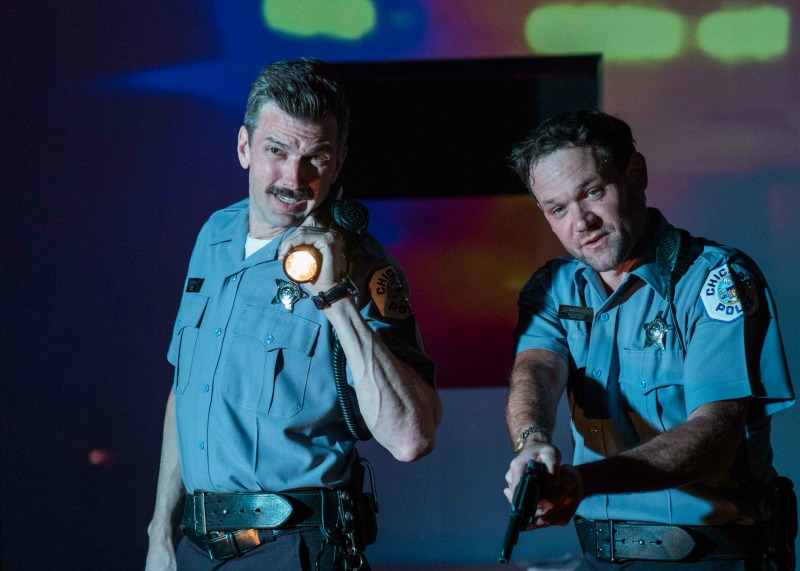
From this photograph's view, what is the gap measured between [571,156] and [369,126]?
57.0 inches

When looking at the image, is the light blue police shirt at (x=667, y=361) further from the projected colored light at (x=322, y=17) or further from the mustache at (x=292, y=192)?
the projected colored light at (x=322, y=17)

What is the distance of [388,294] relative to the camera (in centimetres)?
180

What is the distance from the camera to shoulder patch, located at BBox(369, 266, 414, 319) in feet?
5.88

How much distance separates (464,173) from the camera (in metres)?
3.20

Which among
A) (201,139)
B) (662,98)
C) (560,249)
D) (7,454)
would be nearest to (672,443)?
(560,249)

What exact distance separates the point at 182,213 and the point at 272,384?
62.9 inches

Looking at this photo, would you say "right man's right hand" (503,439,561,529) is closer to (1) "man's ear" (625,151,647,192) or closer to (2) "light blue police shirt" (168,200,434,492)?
(2) "light blue police shirt" (168,200,434,492)

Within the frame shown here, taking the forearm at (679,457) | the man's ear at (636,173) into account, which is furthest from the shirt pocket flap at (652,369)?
the man's ear at (636,173)

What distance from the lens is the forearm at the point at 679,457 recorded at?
4.78 ft

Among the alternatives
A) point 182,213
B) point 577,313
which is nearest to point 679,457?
point 577,313

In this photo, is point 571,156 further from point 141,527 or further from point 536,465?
point 141,527

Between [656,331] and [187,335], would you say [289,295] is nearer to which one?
[187,335]

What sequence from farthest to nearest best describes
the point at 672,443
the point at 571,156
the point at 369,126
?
1. the point at 369,126
2. the point at 571,156
3. the point at 672,443

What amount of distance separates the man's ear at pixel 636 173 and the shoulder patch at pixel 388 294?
607 mm
